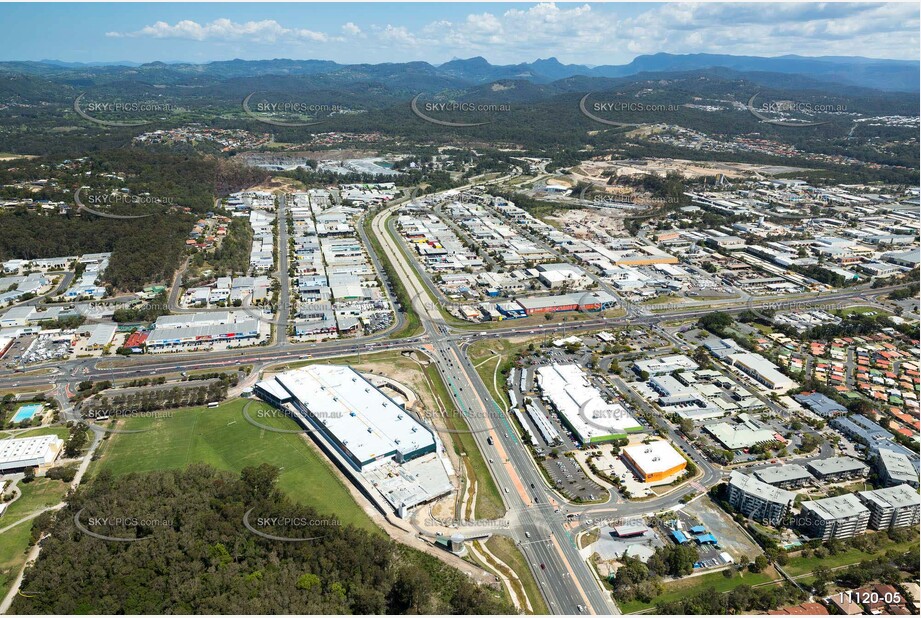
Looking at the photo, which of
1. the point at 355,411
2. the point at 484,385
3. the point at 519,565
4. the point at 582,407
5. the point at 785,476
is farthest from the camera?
the point at 484,385

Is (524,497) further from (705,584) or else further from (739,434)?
(739,434)

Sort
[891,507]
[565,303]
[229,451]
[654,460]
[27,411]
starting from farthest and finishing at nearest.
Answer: [565,303] → [27,411] → [229,451] → [654,460] → [891,507]

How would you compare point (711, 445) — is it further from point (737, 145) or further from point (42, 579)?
point (737, 145)

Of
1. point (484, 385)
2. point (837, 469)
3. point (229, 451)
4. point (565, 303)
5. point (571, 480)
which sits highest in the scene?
point (565, 303)

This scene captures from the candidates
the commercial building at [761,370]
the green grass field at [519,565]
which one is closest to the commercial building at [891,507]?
the commercial building at [761,370]

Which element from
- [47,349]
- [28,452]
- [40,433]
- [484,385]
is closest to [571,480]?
[484,385]

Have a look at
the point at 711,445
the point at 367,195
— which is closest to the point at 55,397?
the point at 711,445
